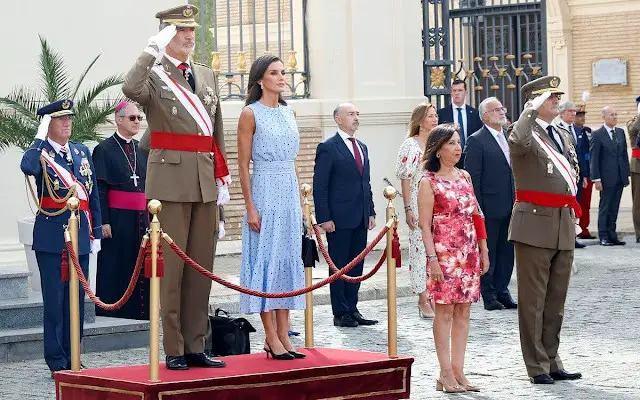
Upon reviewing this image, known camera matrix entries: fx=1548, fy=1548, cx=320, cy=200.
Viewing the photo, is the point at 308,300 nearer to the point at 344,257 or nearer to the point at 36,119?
the point at 344,257

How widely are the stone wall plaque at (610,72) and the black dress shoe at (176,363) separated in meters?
18.8

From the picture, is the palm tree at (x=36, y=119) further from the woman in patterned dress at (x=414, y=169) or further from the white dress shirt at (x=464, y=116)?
the white dress shirt at (x=464, y=116)

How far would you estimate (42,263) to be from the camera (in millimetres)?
10141

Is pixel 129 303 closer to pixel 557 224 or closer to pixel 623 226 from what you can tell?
pixel 557 224

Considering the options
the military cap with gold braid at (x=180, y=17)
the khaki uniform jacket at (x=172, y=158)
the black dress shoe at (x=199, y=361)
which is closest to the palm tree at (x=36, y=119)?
the khaki uniform jacket at (x=172, y=158)

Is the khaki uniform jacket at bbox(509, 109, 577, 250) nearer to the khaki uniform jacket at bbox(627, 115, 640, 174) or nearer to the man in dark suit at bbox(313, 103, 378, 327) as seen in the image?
the man in dark suit at bbox(313, 103, 378, 327)

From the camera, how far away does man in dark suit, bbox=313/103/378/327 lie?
40.0 ft

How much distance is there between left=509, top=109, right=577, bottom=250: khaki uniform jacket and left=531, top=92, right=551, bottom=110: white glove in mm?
44

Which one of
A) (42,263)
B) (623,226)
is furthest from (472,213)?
(623,226)

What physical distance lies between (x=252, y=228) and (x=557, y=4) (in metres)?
18.9

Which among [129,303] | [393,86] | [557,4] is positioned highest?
[557,4]

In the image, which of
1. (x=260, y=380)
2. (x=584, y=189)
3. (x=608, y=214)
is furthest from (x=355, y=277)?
(x=584, y=189)

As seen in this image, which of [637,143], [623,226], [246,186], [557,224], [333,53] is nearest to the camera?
[246,186]

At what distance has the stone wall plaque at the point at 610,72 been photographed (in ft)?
84.4
